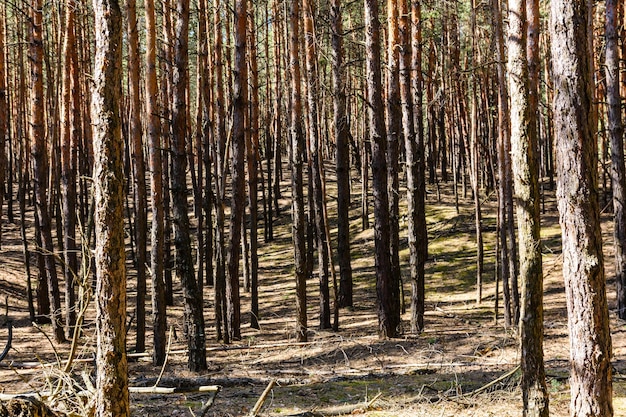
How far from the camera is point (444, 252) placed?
22.3 meters

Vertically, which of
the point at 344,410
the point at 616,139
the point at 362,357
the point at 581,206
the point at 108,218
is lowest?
the point at 362,357

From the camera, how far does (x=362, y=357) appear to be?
1123cm

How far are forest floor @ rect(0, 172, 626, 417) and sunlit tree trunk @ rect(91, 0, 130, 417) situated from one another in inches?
21.7

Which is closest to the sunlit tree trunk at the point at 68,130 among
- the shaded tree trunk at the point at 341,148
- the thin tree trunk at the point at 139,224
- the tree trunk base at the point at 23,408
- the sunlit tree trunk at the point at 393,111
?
the thin tree trunk at the point at 139,224

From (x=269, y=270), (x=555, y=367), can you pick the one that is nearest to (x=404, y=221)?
(x=269, y=270)

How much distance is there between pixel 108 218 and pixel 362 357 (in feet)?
23.5

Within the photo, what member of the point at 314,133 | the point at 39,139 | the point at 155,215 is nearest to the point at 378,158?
the point at 314,133

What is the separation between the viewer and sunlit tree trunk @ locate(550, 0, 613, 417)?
16.6ft

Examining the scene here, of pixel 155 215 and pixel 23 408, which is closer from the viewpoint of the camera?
pixel 23 408

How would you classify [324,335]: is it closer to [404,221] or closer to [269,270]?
[269,270]

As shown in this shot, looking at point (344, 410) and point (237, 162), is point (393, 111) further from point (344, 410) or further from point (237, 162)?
point (344, 410)

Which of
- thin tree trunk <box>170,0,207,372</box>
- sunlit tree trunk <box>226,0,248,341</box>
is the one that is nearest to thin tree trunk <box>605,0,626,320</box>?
sunlit tree trunk <box>226,0,248,341</box>

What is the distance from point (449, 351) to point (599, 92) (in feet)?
56.2

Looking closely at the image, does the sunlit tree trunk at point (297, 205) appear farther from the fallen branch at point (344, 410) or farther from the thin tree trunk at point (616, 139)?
the thin tree trunk at point (616, 139)
